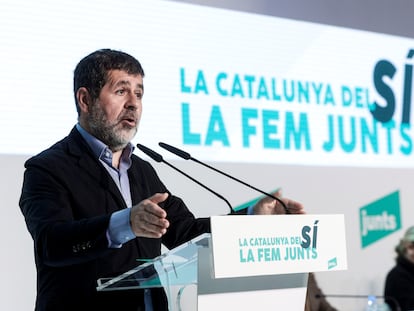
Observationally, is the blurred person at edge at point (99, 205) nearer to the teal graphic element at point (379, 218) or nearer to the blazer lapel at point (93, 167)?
the blazer lapel at point (93, 167)

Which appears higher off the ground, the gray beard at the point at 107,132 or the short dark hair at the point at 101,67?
the short dark hair at the point at 101,67

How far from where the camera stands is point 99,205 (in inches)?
88.0

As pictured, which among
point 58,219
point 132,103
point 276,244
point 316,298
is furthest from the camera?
point 316,298

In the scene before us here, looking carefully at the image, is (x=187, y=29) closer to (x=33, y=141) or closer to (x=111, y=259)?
(x=33, y=141)

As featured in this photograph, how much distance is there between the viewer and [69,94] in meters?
3.86

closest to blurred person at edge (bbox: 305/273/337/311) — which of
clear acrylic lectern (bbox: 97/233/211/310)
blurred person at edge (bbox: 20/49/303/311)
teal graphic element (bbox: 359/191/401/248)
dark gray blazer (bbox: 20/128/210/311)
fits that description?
teal graphic element (bbox: 359/191/401/248)

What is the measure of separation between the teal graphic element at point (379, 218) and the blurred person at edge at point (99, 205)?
2.64 metres

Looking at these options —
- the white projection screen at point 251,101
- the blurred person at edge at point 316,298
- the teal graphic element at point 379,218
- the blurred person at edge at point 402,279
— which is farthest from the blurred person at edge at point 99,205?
the blurred person at edge at point 402,279

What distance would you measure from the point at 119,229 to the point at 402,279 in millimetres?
3435

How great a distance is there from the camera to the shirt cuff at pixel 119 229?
1912mm

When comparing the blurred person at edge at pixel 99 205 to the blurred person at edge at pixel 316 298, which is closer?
the blurred person at edge at pixel 99 205

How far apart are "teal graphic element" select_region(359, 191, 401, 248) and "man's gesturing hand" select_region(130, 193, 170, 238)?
3.36m

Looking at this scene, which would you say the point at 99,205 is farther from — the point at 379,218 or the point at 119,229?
the point at 379,218

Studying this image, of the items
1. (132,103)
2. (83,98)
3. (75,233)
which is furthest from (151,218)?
(83,98)
